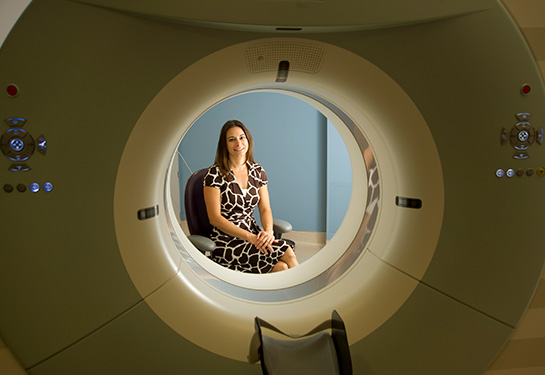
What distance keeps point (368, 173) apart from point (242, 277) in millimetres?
598

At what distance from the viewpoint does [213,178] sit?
7.11ft

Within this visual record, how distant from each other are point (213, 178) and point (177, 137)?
1.29 meters

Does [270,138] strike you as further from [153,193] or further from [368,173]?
[153,193]

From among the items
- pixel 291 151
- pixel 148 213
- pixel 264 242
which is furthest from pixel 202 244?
pixel 291 151

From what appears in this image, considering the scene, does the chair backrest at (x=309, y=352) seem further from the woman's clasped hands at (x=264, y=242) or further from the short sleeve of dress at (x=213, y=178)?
the short sleeve of dress at (x=213, y=178)

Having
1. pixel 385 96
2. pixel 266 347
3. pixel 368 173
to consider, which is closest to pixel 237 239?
pixel 368 173

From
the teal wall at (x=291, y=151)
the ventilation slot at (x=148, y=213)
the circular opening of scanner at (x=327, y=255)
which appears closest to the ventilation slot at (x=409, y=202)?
the circular opening of scanner at (x=327, y=255)

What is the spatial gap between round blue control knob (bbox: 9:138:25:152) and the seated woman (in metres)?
1.48

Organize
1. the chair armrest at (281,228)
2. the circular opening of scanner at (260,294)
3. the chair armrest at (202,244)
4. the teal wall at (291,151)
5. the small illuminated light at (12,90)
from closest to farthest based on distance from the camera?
the small illuminated light at (12,90)
the circular opening of scanner at (260,294)
the chair armrest at (202,244)
the chair armrest at (281,228)
the teal wall at (291,151)

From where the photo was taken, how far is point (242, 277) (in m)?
1.37

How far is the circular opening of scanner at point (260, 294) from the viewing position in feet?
2.47

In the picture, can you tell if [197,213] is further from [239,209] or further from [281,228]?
[281,228]

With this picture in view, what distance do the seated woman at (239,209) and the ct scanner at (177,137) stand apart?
1084mm

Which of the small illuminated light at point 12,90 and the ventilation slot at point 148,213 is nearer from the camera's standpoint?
the small illuminated light at point 12,90
